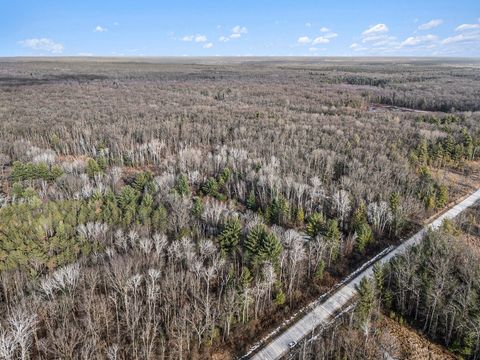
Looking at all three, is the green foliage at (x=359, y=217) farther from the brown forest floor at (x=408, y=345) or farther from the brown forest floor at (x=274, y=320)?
the brown forest floor at (x=408, y=345)

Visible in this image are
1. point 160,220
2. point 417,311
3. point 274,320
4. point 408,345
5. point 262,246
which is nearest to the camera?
point 408,345

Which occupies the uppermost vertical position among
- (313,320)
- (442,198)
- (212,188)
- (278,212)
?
(442,198)

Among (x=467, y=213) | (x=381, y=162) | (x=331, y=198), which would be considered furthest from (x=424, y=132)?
(x=331, y=198)

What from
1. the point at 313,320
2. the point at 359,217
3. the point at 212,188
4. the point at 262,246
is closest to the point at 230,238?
the point at 262,246

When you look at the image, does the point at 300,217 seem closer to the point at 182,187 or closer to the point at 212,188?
the point at 212,188

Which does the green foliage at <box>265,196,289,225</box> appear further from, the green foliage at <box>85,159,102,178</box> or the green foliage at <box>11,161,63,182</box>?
the green foliage at <box>11,161,63,182</box>

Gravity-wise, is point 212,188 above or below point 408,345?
above

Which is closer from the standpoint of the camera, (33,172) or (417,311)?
(417,311)

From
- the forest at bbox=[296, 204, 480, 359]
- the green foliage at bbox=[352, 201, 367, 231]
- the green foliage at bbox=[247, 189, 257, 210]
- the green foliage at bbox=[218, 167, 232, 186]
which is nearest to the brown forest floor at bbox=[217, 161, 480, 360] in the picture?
the forest at bbox=[296, 204, 480, 359]

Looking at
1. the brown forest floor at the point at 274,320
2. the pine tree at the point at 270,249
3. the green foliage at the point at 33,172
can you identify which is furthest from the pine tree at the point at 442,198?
the green foliage at the point at 33,172
